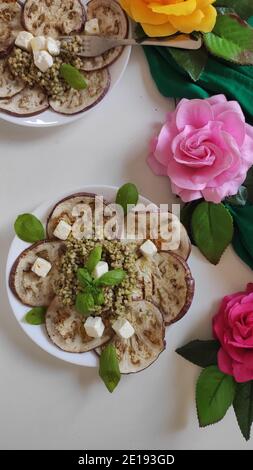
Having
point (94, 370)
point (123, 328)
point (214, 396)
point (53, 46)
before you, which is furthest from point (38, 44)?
point (214, 396)

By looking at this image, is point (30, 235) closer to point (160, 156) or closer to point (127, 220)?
point (127, 220)

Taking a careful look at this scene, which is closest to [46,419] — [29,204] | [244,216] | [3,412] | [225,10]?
[3,412]

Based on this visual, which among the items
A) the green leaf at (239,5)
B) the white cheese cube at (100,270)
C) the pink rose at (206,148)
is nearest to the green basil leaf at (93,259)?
the white cheese cube at (100,270)

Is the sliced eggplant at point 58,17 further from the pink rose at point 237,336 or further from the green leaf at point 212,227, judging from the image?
the pink rose at point 237,336

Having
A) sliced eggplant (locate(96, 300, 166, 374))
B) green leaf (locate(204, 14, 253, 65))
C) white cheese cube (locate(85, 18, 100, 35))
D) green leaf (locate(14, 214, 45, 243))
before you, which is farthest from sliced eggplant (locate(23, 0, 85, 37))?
sliced eggplant (locate(96, 300, 166, 374))

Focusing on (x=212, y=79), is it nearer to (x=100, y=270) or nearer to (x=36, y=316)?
(x=100, y=270)

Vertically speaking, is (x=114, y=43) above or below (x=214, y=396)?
above
